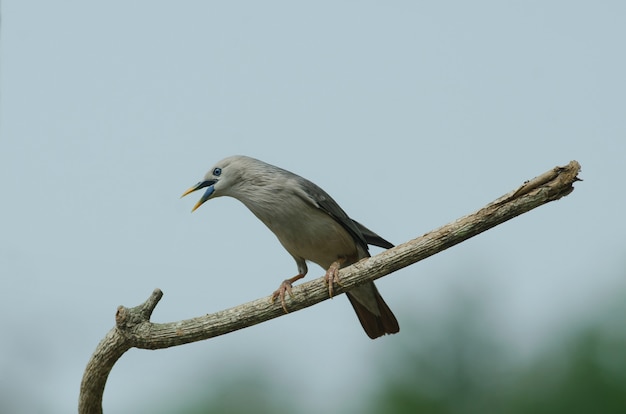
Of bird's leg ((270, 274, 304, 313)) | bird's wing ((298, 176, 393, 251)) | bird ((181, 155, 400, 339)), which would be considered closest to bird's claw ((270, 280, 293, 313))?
bird's leg ((270, 274, 304, 313))

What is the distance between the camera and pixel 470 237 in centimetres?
483

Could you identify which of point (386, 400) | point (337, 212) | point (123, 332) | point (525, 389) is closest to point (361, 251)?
point (337, 212)

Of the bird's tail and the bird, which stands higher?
the bird

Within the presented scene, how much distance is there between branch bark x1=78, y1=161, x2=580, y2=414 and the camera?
470 centimetres

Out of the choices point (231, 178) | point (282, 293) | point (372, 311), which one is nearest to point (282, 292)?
point (282, 293)

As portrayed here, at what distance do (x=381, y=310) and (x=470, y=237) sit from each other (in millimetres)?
1634

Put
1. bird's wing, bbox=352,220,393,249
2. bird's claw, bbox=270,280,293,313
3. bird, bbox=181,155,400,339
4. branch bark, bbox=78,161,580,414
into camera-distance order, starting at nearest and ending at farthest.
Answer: branch bark, bbox=78,161,580,414 → bird's claw, bbox=270,280,293,313 → bird, bbox=181,155,400,339 → bird's wing, bbox=352,220,393,249

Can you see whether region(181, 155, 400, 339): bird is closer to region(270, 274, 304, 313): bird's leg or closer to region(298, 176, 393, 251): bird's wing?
region(298, 176, 393, 251): bird's wing

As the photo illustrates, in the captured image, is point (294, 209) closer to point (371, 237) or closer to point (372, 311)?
point (371, 237)

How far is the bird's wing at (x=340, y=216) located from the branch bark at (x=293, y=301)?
0.77m

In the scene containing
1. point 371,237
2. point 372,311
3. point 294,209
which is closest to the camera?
point 294,209

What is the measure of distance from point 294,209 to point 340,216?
1.17 ft

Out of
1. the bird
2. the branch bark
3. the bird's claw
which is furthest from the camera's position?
the bird

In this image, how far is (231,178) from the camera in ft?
19.5
